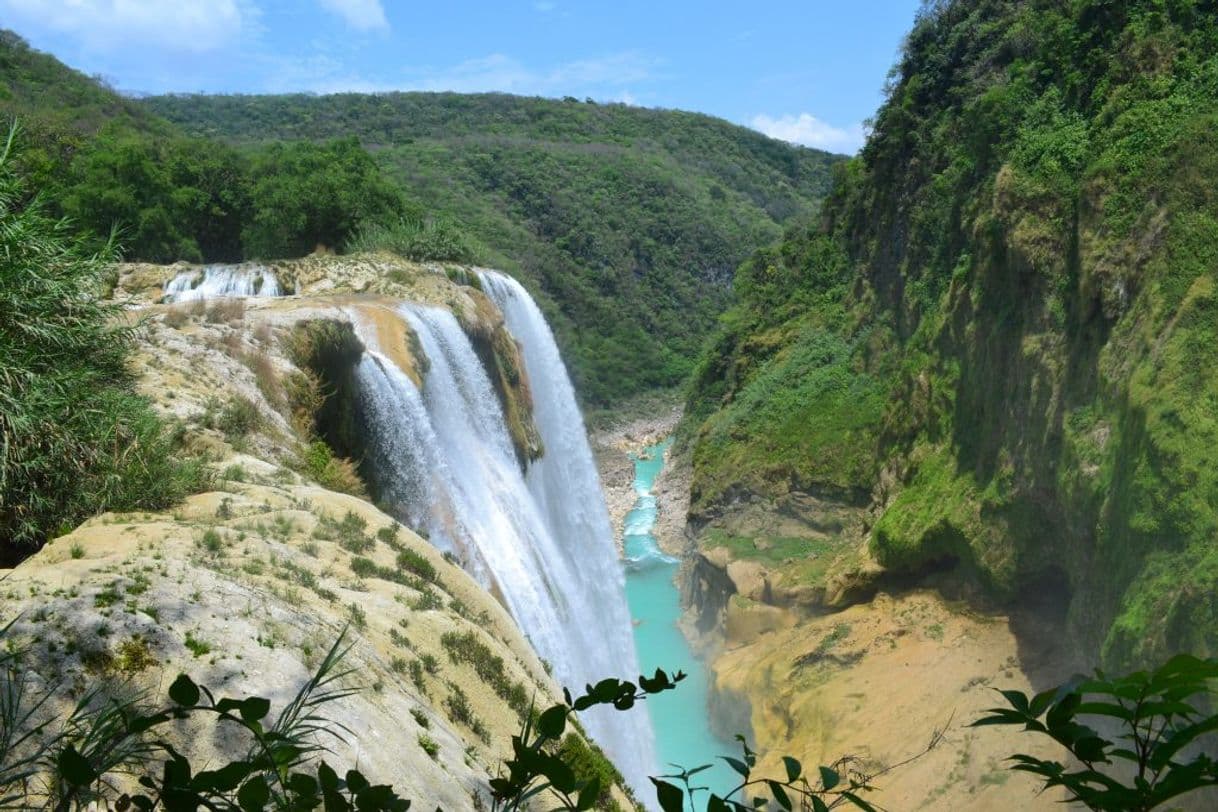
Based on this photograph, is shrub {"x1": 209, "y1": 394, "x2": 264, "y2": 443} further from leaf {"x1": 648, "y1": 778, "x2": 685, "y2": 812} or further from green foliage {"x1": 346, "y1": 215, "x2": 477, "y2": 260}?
green foliage {"x1": 346, "y1": 215, "x2": 477, "y2": 260}

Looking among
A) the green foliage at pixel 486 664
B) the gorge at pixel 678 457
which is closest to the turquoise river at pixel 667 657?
the gorge at pixel 678 457

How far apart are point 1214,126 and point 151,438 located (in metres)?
15.0

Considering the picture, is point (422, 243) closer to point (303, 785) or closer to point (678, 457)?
point (678, 457)

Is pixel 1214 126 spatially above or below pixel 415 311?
above

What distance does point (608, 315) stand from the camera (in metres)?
60.1

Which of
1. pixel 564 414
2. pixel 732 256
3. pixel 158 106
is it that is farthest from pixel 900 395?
pixel 158 106

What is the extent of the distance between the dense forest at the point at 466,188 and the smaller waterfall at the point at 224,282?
2.45m

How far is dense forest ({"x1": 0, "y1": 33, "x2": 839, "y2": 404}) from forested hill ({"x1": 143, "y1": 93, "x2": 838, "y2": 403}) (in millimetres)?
177

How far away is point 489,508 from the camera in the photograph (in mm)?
13492

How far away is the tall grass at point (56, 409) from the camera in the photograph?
6090 millimetres

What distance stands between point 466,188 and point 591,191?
10012 mm

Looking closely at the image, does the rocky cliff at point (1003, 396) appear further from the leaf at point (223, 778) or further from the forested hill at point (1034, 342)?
the leaf at point (223, 778)

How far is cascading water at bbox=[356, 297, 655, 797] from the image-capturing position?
39.1 feet

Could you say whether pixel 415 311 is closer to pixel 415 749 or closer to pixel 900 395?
pixel 415 749
